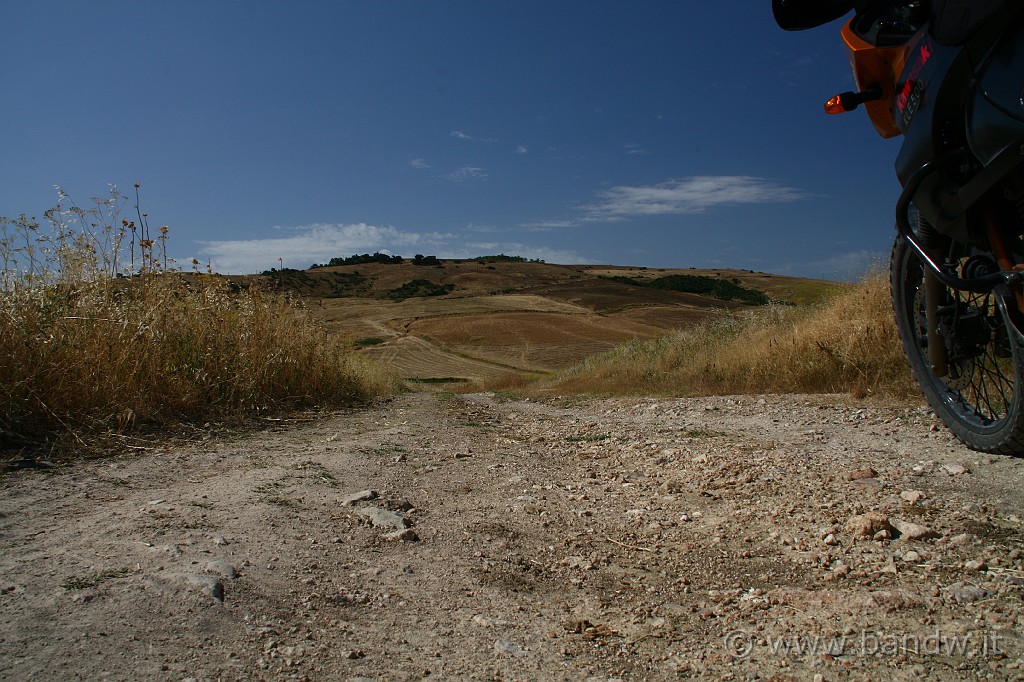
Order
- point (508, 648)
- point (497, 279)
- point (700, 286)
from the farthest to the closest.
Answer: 1. point (497, 279)
2. point (700, 286)
3. point (508, 648)

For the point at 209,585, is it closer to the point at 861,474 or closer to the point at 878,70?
the point at 861,474

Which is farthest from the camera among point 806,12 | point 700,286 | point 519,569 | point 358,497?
point 700,286

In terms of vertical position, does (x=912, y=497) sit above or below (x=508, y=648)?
above

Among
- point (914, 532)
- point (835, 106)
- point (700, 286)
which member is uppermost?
point (700, 286)

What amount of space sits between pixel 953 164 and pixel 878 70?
0.83 meters

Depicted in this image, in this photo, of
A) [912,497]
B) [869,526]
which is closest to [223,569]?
[869,526]

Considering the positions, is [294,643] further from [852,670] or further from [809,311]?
[809,311]

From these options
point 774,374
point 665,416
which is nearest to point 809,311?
point 774,374

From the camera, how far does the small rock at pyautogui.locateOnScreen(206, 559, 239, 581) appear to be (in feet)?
6.84

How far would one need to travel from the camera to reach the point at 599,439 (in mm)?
5289

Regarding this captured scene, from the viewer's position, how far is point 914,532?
2389 mm

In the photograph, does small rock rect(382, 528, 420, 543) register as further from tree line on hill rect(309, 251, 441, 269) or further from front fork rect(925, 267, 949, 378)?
tree line on hill rect(309, 251, 441, 269)

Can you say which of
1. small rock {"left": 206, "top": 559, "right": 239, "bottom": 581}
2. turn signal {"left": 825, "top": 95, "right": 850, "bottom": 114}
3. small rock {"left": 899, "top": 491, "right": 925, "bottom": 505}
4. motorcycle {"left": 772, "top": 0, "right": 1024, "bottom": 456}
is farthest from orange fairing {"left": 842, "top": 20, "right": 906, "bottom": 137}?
small rock {"left": 206, "top": 559, "right": 239, "bottom": 581}

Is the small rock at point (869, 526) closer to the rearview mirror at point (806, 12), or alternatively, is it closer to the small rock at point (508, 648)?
the small rock at point (508, 648)
